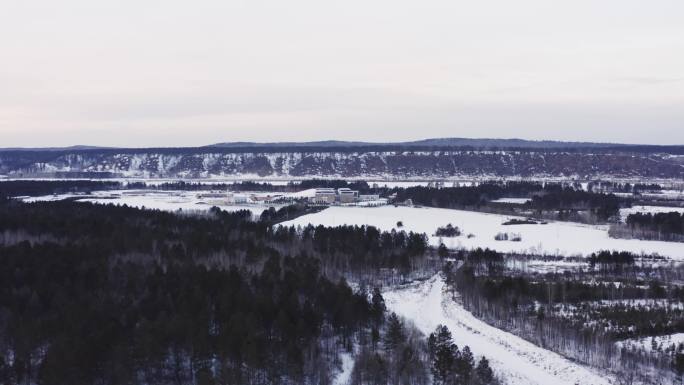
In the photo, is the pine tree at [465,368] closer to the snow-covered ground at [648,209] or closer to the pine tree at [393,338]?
the pine tree at [393,338]

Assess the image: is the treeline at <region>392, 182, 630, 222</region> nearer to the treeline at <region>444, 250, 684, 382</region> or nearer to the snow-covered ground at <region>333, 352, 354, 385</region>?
the treeline at <region>444, 250, 684, 382</region>

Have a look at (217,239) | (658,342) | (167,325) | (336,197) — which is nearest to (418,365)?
(167,325)

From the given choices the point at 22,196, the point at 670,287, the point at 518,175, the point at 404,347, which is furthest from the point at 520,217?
the point at 518,175

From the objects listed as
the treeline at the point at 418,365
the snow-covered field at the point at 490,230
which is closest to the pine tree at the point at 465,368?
the treeline at the point at 418,365

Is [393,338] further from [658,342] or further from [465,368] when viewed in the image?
[658,342]

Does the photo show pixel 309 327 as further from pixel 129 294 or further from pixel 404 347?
pixel 129 294

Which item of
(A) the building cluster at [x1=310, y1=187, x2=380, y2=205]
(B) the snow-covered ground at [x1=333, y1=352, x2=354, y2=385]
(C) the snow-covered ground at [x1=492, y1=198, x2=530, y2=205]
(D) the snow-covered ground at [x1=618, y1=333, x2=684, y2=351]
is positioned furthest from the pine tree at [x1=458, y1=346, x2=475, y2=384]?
(C) the snow-covered ground at [x1=492, y1=198, x2=530, y2=205]

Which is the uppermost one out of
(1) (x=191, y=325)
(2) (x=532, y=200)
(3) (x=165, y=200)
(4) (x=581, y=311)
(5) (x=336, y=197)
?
(1) (x=191, y=325)
